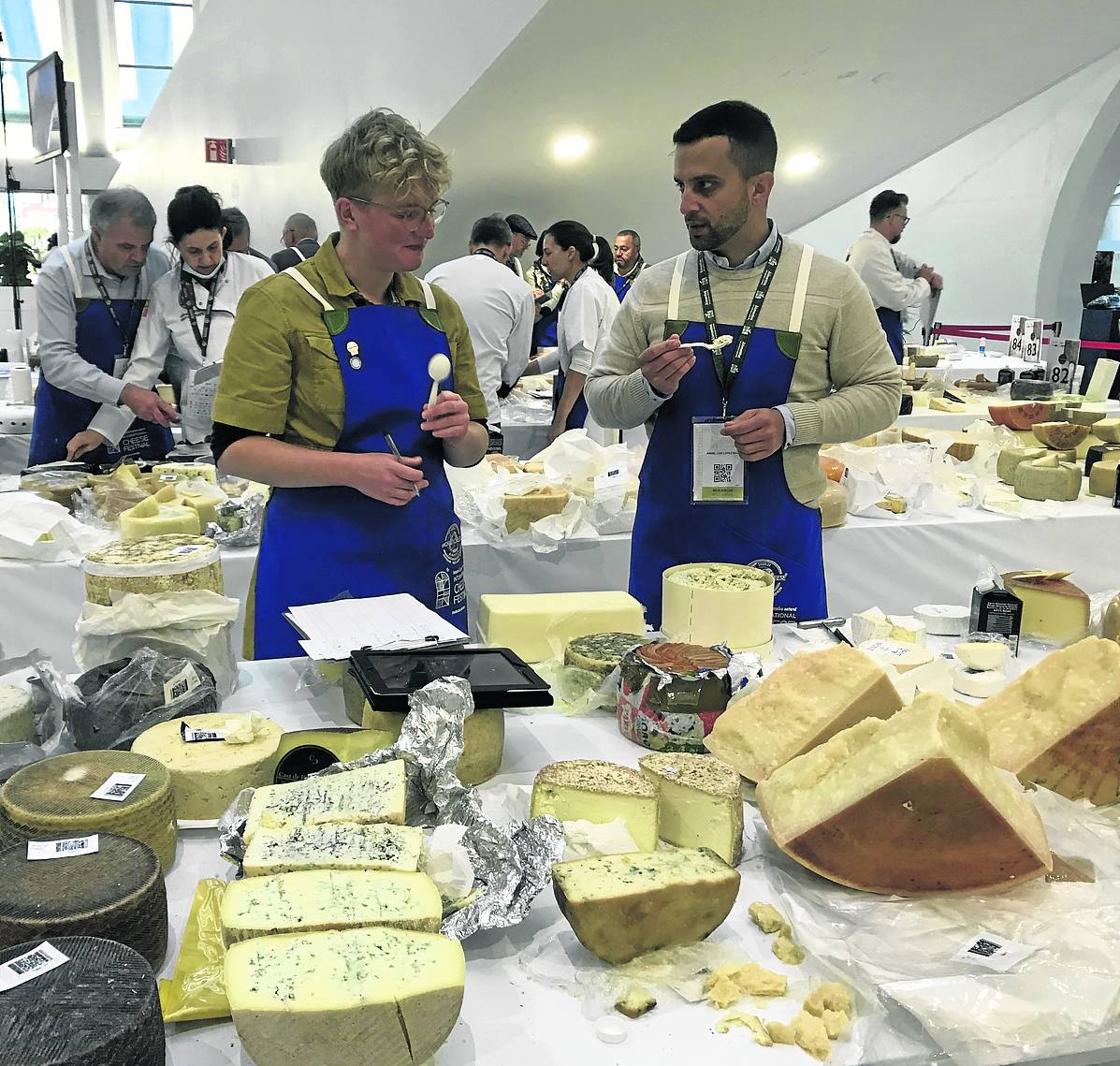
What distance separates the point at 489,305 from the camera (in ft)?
16.6

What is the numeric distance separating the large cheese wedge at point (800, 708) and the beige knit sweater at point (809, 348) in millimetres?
1115

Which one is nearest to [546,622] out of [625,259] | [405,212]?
[405,212]

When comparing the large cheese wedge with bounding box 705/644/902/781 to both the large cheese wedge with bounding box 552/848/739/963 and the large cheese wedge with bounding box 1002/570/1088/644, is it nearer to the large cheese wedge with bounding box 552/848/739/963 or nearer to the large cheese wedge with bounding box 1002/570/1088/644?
the large cheese wedge with bounding box 552/848/739/963

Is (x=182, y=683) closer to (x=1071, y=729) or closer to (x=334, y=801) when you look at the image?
(x=334, y=801)

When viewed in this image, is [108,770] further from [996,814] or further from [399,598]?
[996,814]

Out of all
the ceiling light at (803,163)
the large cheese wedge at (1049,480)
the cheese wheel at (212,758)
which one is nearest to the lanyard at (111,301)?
the cheese wheel at (212,758)

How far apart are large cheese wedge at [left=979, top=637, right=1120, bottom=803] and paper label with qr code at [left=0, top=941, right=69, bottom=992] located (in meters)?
1.13

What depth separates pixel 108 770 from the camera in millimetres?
1255

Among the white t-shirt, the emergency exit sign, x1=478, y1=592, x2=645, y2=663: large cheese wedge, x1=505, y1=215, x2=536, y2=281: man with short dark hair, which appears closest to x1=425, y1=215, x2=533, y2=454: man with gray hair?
the white t-shirt

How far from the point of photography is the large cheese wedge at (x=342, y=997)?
2.87ft

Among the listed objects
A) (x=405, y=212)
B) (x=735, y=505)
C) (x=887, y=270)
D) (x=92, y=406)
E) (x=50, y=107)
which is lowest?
(x=735, y=505)

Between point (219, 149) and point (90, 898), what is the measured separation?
11.3 m

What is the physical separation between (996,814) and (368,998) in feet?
2.27

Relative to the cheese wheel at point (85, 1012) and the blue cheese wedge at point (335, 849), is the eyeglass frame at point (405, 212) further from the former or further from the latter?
the cheese wheel at point (85, 1012)
